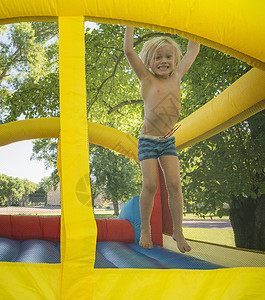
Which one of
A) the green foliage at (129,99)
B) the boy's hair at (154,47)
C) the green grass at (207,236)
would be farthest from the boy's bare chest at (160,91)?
the green grass at (207,236)

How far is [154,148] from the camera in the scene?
63.0 inches

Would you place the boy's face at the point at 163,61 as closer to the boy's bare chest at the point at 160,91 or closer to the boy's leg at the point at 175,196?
the boy's bare chest at the point at 160,91

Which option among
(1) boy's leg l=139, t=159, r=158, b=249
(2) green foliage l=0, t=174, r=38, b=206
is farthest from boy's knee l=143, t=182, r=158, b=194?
(2) green foliage l=0, t=174, r=38, b=206

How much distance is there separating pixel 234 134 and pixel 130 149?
90cm

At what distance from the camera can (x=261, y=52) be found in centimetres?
132

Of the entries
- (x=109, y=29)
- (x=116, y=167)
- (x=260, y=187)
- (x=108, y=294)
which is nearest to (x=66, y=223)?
(x=108, y=294)

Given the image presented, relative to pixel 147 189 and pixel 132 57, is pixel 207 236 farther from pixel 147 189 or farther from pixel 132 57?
pixel 132 57

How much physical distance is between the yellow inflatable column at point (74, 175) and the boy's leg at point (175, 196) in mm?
512

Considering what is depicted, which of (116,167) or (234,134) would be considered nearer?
(234,134)

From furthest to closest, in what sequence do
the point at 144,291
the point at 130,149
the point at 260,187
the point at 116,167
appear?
the point at 116,167 < the point at 130,149 < the point at 260,187 < the point at 144,291

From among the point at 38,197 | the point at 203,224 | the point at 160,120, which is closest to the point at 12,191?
the point at 38,197

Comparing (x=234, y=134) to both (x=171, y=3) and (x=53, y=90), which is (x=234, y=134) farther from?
(x=53, y=90)

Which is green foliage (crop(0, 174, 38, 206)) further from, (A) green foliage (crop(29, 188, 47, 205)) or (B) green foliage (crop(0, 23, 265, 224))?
(B) green foliage (crop(0, 23, 265, 224))

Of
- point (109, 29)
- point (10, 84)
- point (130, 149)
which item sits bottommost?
point (130, 149)
